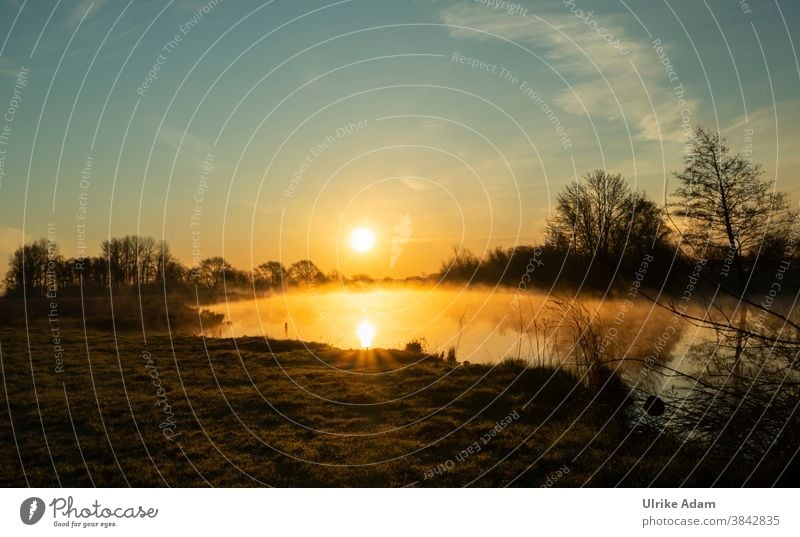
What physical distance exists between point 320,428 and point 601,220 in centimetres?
1983

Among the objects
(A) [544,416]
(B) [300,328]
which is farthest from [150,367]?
(B) [300,328]

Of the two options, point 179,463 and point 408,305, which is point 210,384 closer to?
point 179,463

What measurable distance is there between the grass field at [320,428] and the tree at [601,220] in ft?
46.0

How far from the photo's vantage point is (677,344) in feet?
82.8

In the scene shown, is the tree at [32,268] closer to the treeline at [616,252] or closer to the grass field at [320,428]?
the treeline at [616,252]

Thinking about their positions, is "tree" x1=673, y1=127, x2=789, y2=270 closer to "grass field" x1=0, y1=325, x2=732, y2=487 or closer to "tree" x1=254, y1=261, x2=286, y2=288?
"grass field" x1=0, y1=325, x2=732, y2=487

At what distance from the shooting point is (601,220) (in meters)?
28.1

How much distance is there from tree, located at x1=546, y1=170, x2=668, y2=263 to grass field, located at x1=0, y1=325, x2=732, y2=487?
14016mm

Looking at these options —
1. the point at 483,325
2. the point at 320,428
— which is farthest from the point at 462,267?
the point at 320,428

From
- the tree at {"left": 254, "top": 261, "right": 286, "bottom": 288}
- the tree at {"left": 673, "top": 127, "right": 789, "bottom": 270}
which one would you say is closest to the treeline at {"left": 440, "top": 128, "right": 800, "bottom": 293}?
the tree at {"left": 673, "top": 127, "right": 789, "bottom": 270}

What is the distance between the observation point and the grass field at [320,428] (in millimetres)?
9961

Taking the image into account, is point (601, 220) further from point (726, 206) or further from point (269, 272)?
point (269, 272)
